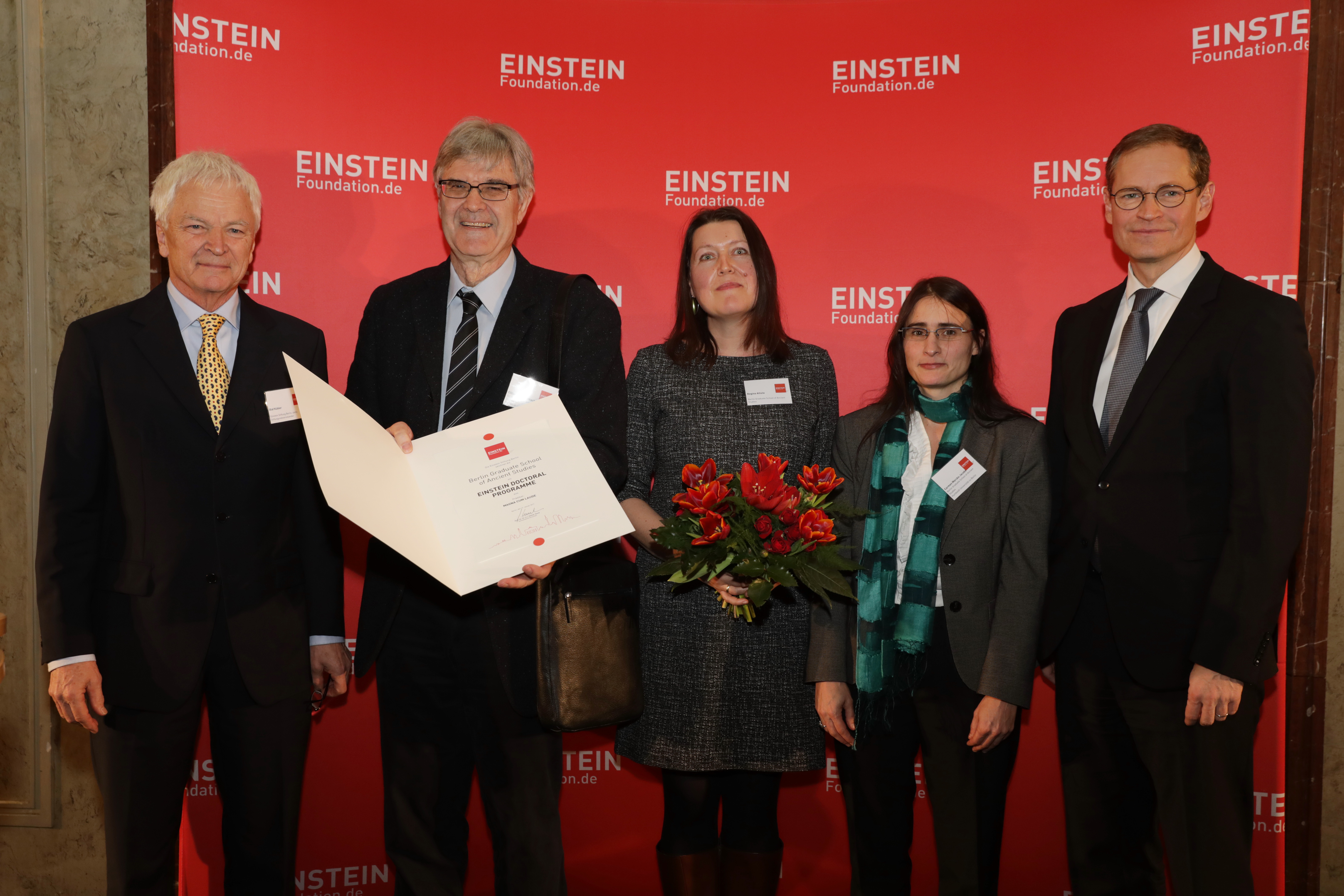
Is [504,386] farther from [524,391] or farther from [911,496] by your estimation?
[911,496]

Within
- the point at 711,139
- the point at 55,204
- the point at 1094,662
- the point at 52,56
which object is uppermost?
the point at 52,56

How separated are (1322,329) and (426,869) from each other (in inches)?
134

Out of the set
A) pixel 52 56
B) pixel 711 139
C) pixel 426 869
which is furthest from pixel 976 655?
pixel 52 56

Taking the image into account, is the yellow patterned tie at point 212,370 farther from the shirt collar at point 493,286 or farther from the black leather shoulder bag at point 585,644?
the black leather shoulder bag at point 585,644

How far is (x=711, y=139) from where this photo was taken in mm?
3291

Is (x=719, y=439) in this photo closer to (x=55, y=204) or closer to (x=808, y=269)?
(x=808, y=269)

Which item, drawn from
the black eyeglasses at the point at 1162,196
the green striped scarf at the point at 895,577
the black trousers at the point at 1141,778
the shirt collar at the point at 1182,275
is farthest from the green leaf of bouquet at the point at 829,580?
the black eyeglasses at the point at 1162,196

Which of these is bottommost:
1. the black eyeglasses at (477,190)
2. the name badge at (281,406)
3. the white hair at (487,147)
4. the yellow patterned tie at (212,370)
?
the name badge at (281,406)

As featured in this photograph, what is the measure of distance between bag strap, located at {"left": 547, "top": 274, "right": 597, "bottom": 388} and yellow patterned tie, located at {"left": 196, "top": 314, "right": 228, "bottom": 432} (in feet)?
2.84

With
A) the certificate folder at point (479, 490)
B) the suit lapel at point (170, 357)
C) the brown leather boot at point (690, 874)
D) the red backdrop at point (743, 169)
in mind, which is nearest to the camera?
the certificate folder at point (479, 490)

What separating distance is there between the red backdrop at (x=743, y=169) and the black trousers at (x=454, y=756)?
0.95 m

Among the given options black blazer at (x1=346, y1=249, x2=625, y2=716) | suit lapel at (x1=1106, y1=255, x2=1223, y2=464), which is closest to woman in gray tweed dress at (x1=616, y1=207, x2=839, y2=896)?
black blazer at (x1=346, y1=249, x2=625, y2=716)

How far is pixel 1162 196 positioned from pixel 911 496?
1.05 m

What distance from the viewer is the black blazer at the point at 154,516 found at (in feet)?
6.98
